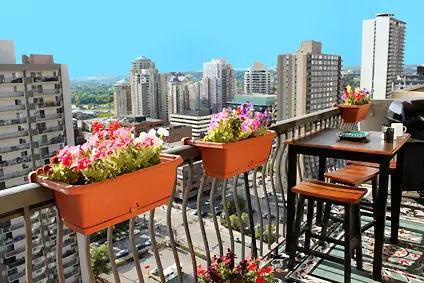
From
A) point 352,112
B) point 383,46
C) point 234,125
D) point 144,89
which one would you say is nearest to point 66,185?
point 234,125

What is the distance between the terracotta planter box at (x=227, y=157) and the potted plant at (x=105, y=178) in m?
0.48

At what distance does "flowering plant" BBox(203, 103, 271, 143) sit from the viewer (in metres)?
2.14

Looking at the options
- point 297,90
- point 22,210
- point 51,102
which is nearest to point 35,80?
point 51,102

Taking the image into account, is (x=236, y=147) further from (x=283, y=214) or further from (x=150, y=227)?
(x=283, y=214)

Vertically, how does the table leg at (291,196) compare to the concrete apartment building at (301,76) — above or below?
below

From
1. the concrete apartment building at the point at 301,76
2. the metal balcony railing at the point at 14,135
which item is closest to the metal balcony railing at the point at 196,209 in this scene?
the concrete apartment building at the point at 301,76

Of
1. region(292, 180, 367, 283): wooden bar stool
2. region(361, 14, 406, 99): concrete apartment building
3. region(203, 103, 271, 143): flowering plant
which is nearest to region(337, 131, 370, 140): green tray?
region(292, 180, 367, 283): wooden bar stool

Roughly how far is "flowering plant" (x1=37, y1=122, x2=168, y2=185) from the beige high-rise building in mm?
13242

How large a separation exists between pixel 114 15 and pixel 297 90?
23.5 feet

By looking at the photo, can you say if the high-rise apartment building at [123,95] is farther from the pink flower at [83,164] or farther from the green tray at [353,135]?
the pink flower at [83,164]

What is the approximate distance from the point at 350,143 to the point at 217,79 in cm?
2078

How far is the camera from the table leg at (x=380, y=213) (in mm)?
2592

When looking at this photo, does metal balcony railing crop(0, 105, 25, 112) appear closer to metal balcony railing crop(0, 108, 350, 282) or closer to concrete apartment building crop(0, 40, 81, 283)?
concrete apartment building crop(0, 40, 81, 283)

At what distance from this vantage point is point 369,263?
304cm
